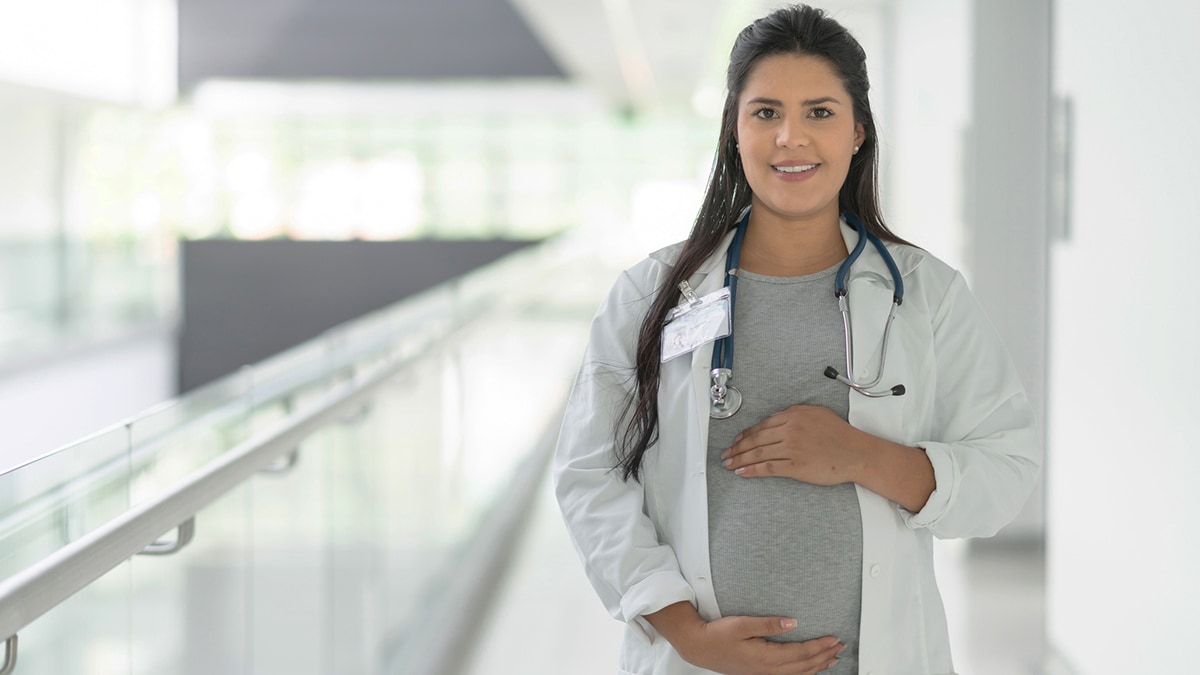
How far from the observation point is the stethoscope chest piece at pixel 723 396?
1606mm

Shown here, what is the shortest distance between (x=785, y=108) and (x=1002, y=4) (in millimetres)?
4360

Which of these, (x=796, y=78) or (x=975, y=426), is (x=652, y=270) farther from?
(x=975, y=426)

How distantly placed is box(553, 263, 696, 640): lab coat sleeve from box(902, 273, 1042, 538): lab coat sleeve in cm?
37

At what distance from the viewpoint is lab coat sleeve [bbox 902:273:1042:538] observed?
162 centimetres

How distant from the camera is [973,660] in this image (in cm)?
429

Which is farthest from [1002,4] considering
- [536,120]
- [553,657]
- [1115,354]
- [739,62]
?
[536,120]

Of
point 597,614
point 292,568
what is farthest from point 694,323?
point 597,614

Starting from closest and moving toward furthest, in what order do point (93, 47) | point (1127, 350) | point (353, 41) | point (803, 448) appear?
point (803, 448) → point (1127, 350) → point (93, 47) → point (353, 41)

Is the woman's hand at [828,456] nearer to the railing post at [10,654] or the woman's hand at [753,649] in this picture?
the woman's hand at [753,649]

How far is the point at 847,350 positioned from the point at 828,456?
167 mm

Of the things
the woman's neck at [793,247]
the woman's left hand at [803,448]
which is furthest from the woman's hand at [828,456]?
the woman's neck at [793,247]

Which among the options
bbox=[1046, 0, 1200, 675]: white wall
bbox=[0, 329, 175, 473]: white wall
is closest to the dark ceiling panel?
bbox=[0, 329, 175, 473]: white wall

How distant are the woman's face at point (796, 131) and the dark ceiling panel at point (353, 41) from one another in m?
22.3

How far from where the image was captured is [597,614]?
4758 millimetres
